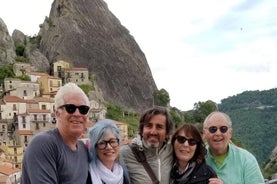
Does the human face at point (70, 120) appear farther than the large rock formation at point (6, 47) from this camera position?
No

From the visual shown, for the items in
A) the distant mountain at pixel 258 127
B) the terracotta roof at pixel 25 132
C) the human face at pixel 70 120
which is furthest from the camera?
the distant mountain at pixel 258 127

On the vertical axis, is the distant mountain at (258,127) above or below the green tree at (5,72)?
below

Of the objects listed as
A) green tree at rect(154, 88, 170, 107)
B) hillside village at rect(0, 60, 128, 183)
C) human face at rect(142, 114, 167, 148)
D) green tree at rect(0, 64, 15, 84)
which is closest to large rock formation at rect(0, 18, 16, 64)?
green tree at rect(0, 64, 15, 84)

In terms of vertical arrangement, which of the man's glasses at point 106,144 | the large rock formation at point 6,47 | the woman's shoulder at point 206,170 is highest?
the large rock formation at point 6,47

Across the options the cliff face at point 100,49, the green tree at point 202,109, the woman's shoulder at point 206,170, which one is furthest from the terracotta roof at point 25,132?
the woman's shoulder at point 206,170

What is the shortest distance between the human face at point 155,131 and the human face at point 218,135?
0.52 meters

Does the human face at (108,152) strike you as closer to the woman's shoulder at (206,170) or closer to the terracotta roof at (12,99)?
the woman's shoulder at (206,170)

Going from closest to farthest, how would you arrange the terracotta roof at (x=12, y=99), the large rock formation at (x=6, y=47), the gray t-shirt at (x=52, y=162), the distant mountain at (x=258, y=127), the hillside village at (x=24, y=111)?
the gray t-shirt at (x=52, y=162)
the hillside village at (x=24, y=111)
the terracotta roof at (x=12, y=99)
the large rock formation at (x=6, y=47)
the distant mountain at (x=258, y=127)

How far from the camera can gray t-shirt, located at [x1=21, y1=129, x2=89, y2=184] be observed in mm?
3301

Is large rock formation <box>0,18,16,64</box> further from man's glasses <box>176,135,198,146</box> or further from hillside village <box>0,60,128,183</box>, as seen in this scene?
man's glasses <box>176,135,198,146</box>

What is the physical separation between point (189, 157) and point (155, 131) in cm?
45

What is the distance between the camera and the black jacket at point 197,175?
13.9ft

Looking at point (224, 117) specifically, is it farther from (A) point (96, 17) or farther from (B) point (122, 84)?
(A) point (96, 17)

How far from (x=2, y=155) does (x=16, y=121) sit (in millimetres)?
6284
